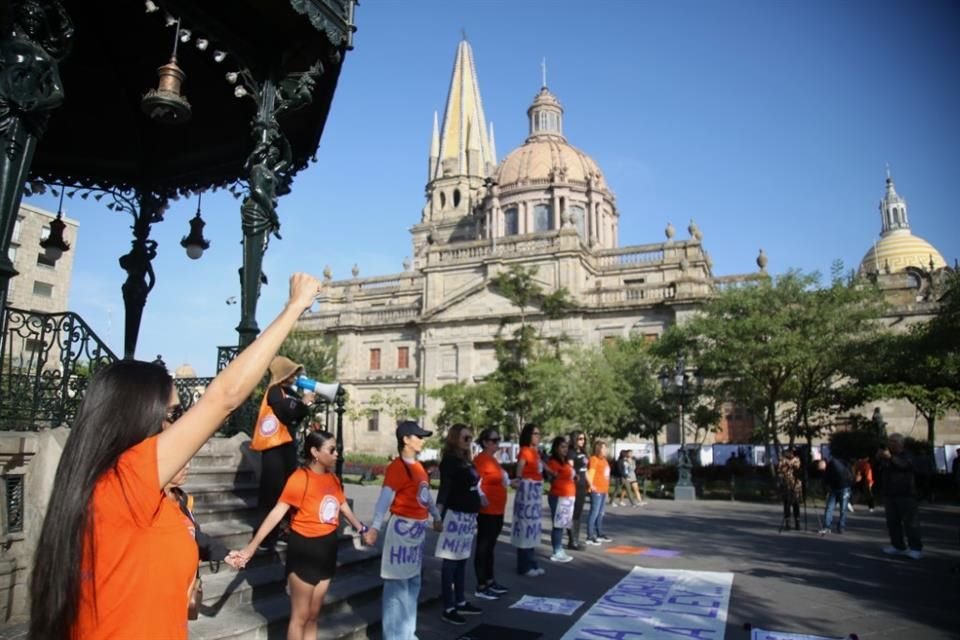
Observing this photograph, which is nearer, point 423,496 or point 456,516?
point 423,496

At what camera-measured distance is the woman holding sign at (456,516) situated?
631 cm

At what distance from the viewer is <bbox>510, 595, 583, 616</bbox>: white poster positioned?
6789mm

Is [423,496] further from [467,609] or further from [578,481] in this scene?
[578,481]

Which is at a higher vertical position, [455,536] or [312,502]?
[312,502]

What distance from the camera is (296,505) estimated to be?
4602mm

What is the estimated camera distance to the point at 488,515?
7.57 meters

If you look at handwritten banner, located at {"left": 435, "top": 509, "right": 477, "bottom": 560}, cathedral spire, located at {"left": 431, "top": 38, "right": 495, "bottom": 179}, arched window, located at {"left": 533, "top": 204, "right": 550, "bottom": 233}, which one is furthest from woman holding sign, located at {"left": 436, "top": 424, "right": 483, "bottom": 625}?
cathedral spire, located at {"left": 431, "top": 38, "right": 495, "bottom": 179}

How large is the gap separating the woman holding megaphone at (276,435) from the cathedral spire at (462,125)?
193 feet

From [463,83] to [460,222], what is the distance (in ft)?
53.4

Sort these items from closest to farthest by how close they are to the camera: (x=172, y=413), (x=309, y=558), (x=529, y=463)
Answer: (x=172, y=413), (x=309, y=558), (x=529, y=463)

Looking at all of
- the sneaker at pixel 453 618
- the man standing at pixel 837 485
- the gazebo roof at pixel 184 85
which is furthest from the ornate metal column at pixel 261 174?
the man standing at pixel 837 485

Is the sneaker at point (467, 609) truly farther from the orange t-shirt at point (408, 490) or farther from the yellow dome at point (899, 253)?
the yellow dome at point (899, 253)

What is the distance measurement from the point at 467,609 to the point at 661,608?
2.15 m

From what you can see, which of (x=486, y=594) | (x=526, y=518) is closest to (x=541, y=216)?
(x=526, y=518)
